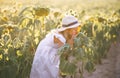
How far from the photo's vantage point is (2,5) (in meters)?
6.89

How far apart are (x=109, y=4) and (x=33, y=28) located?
5.39 metres

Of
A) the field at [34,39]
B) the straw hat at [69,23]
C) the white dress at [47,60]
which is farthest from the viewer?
the field at [34,39]

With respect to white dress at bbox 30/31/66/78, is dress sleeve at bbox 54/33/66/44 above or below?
above

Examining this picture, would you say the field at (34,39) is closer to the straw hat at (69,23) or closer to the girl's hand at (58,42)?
the girl's hand at (58,42)

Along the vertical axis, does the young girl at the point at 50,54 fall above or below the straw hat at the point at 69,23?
below

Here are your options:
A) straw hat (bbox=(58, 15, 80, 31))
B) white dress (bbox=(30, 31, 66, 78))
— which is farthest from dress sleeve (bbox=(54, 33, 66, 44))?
straw hat (bbox=(58, 15, 80, 31))

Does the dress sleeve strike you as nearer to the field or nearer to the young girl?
the young girl

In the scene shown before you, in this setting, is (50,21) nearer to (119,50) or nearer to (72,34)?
(72,34)

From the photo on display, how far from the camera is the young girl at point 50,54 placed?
4.42m

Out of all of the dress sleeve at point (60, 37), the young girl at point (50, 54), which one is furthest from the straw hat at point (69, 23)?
the dress sleeve at point (60, 37)

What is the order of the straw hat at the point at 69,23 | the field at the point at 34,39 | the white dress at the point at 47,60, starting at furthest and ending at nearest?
1. the field at the point at 34,39
2. the straw hat at the point at 69,23
3. the white dress at the point at 47,60

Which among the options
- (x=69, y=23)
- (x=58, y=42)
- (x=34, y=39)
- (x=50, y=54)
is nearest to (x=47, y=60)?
(x=50, y=54)

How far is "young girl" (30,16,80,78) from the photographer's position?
14.5ft

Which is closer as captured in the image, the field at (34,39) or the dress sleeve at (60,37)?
the dress sleeve at (60,37)
